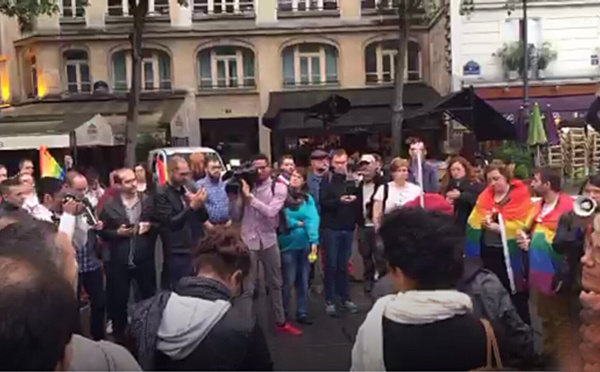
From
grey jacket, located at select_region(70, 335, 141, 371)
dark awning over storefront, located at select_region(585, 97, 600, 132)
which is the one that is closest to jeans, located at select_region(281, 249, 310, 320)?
dark awning over storefront, located at select_region(585, 97, 600, 132)

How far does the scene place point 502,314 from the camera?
322 centimetres

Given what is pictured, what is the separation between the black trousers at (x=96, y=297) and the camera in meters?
7.55

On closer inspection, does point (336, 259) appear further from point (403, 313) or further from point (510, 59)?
point (510, 59)

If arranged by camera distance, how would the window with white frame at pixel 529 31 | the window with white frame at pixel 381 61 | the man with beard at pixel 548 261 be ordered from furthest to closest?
the window with white frame at pixel 381 61
the window with white frame at pixel 529 31
the man with beard at pixel 548 261

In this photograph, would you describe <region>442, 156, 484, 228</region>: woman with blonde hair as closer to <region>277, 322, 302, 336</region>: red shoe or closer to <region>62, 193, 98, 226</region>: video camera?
<region>277, 322, 302, 336</region>: red shoe

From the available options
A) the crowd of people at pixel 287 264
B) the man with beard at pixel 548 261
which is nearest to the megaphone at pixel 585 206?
the crowd of people at pixel 287 264

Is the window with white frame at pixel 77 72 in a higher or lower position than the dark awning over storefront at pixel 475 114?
higher

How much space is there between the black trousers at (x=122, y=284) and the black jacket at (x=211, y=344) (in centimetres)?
444

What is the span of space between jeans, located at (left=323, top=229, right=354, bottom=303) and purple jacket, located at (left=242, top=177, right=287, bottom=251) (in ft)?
2.85

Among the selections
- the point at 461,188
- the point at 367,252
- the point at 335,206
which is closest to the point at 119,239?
the point at 335,206

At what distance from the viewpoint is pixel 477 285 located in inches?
133

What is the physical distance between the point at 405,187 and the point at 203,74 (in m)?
23.6

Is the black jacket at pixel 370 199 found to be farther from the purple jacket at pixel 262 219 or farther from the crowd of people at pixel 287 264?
the purple jacket at pixel 262 219

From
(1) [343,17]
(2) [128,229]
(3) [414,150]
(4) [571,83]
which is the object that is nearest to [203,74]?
(1) [343,17]
